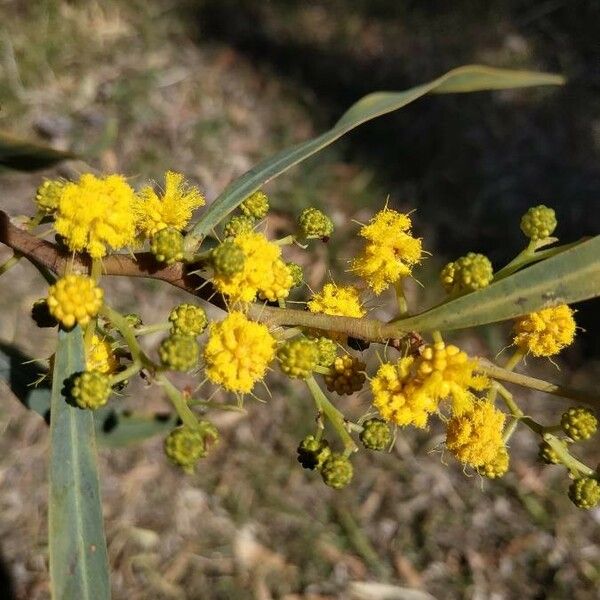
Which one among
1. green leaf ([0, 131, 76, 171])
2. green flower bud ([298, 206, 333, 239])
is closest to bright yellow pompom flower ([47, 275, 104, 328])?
green flower bud ([298, 206, 333, 239])

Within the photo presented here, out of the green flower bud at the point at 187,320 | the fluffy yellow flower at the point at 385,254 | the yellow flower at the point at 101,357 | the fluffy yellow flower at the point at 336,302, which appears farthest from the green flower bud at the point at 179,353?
the fluffy yellow flower at the point at 385,254

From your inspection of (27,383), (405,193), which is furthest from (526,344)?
(405,193)

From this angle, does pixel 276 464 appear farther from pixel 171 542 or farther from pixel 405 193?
pixel 405 193

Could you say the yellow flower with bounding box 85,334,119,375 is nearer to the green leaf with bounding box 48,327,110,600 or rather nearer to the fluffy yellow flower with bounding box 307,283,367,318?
the green leaf with bounding box 48,327,110,600

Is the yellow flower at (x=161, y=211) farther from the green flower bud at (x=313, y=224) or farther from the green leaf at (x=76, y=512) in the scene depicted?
the green leaf at (x=76, y=512)

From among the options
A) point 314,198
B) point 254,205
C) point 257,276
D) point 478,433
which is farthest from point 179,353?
point 314,198

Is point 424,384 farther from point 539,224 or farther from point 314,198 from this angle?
point 314,198
